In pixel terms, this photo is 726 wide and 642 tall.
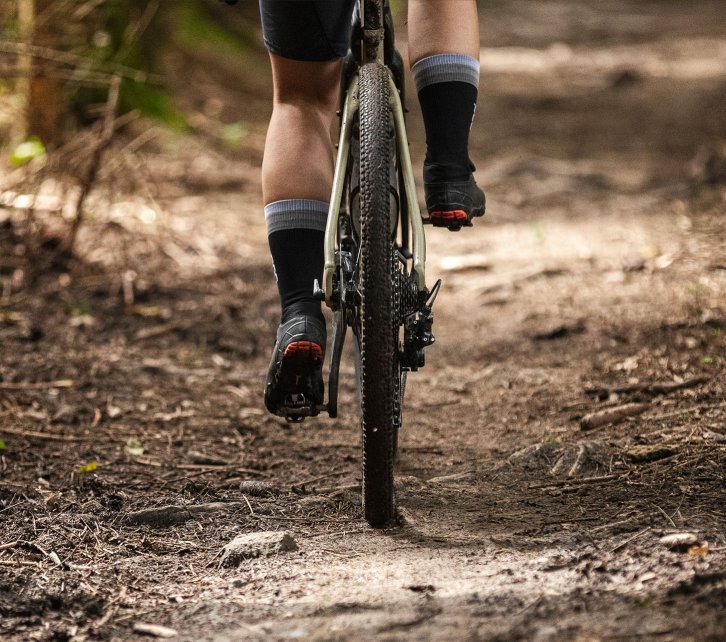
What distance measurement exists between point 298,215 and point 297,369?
38 cm

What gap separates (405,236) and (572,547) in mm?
864

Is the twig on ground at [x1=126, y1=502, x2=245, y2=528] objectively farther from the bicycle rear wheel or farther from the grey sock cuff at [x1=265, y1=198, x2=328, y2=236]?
the grey sock cuff at [x1=265, y1=198, x2=328, y2=236]

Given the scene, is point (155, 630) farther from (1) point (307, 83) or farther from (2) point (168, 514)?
(1) point (307, 83)

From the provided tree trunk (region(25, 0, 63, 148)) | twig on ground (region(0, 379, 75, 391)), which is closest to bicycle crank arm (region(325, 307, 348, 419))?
twig on ground (region(0, 379, 75, 391))

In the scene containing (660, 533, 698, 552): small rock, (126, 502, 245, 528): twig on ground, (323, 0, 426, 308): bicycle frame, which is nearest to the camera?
(660, 533, 698, 552): small rock

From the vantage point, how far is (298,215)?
2.26 m

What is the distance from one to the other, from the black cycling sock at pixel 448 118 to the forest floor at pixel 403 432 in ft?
2.82

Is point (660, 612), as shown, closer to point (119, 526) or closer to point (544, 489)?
point (544, 489)

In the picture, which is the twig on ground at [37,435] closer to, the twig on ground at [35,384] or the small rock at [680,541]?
the twig on ground at [35,384]

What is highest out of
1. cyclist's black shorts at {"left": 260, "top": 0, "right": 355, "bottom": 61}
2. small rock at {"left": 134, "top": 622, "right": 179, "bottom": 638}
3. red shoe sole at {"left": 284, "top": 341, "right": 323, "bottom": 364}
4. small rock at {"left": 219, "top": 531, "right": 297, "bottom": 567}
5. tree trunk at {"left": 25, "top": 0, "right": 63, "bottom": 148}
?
tree trunk at {"left": 25, "top": 0, "right": 63, "bottom": 148}

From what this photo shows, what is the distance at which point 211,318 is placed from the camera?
4.14 metres

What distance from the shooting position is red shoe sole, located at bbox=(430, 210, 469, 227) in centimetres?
221

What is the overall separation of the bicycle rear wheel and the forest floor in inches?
10.0

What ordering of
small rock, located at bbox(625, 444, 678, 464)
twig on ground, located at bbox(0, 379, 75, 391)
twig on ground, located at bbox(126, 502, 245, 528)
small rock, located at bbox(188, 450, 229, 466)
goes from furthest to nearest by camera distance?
1. twig on ground, located at bbox(0, 379, 75, 391)
2. small rock, located at bbox(188, 450, 229, 466)
3. small rock, located at bbox(625, 444, 678, 464)
4. twig on ground, located at bbox(126, 502, 245, 528)
